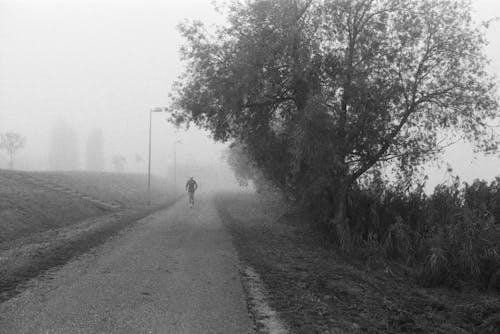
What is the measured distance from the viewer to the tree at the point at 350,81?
46.0ft

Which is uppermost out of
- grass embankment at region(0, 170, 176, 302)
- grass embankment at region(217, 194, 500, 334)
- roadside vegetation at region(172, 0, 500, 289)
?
roadside vegetation at region(172, 0, 500, 289)

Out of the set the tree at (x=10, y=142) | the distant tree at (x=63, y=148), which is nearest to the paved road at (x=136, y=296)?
the tree at (x=10, y=142)

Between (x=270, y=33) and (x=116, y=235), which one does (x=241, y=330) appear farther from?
(x=270, y=33)

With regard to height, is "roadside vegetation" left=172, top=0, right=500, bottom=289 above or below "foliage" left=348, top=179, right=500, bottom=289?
above

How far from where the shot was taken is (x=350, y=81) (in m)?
14.4

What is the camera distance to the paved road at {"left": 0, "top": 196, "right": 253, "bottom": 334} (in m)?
5.50

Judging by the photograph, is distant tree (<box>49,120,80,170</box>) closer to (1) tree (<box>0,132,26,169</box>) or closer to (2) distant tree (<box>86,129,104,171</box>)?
(2) distant tree (<box>86,129,104,171</box>)

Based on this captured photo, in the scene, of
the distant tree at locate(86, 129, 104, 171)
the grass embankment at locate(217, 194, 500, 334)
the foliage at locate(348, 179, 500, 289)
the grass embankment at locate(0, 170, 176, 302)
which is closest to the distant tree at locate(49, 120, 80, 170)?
the distant tree at locate(86, 129, 104, 171)

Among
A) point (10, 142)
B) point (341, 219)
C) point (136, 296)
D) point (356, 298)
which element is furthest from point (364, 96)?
point (10, 142)

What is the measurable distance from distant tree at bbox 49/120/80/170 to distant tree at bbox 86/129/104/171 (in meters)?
5.72

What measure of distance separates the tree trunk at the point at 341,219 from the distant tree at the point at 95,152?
11999 cm

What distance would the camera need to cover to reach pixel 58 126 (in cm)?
12144

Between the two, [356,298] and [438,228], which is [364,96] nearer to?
[438,228]

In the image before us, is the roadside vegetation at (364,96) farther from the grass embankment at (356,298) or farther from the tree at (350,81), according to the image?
the grass embankment at (356,298)
